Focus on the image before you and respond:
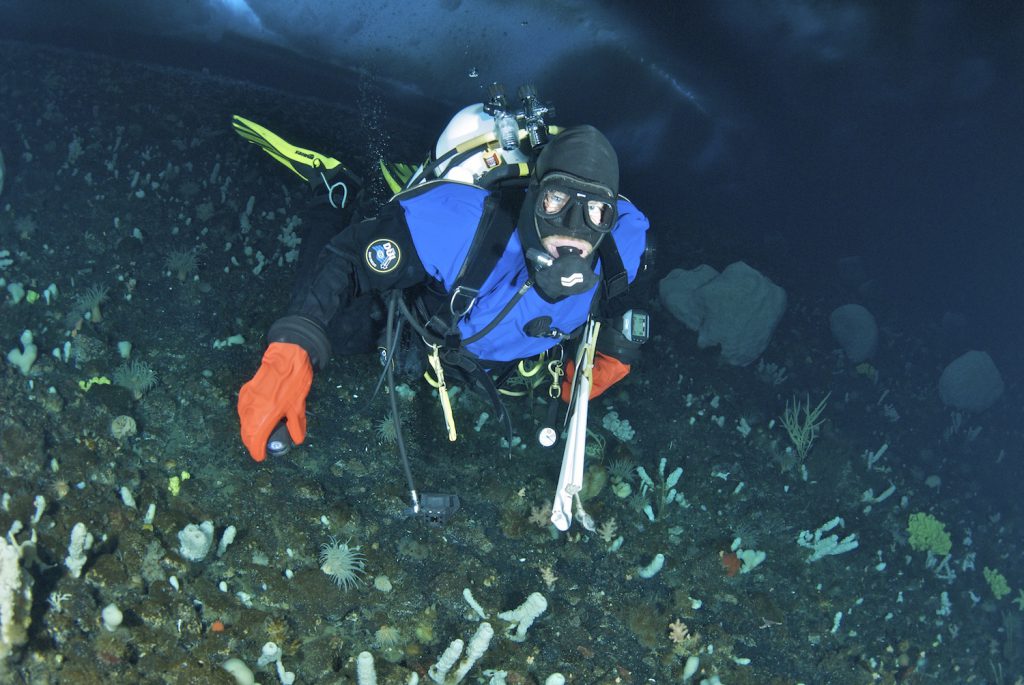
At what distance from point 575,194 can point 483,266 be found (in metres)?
0.64

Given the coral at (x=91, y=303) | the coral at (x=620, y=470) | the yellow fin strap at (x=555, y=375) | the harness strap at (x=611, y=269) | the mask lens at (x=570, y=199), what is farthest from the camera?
the coral at (x=620, y=470)

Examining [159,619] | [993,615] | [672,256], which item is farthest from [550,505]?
[993,615]

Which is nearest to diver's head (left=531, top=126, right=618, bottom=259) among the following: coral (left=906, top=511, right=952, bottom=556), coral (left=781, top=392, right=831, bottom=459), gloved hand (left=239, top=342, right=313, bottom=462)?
gloved hand (left=239, top=342, right=313, bottom=462)

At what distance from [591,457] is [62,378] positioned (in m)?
4.00

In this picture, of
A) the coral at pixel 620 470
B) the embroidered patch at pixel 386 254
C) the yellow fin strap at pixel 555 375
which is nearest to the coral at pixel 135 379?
the embroidered patch at pixel 386 254

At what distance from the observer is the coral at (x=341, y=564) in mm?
4105

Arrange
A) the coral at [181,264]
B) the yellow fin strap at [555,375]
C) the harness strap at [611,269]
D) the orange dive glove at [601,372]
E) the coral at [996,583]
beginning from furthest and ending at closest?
the coral at [996,583], the coral at [181,264], the orange dive glove at [601,372], the yellow fin strap at [555,375], the harness strap at [611,269]

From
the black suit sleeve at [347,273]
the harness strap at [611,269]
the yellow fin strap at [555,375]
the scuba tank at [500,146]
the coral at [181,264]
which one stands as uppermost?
the scuba tank at [500,146]

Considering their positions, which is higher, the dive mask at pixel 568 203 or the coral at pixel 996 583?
the dive mask at pixel 568 203

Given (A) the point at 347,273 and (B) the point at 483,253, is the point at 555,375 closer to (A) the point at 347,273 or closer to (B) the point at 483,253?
(B) the point at 483,253

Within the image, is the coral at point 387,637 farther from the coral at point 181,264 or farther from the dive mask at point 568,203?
the coral at point 181,264

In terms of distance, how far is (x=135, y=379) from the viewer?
452 cm

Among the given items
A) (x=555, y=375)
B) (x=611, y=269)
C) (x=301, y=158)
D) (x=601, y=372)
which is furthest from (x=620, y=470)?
(x=301, y=158)

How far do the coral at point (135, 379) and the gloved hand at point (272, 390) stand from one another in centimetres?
142
